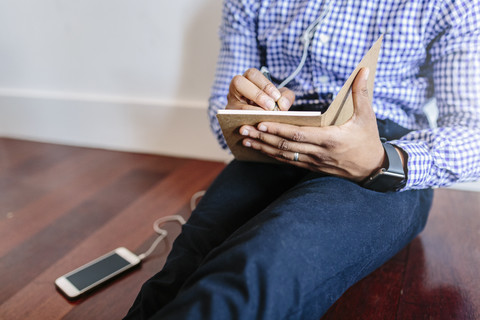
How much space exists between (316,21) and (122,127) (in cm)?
103

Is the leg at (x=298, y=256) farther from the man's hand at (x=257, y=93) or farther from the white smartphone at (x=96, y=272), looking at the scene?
the white smartphone at (x=96, y=272)

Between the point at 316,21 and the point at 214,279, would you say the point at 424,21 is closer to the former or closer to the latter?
the point at 316,21

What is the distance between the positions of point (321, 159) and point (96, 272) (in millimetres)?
601

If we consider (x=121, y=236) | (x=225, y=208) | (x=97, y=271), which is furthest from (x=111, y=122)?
(x=225, y=208)

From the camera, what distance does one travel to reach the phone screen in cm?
92

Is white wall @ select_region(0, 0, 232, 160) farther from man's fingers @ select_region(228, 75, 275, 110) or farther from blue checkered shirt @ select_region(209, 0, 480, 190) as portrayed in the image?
man's fingers @ select_region(228, 75, 275, 110)

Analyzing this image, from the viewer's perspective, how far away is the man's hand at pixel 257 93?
2.41 ft

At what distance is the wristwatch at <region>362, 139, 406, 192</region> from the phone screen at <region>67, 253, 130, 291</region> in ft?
2.01

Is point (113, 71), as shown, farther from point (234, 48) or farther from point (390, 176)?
point (390, 176)

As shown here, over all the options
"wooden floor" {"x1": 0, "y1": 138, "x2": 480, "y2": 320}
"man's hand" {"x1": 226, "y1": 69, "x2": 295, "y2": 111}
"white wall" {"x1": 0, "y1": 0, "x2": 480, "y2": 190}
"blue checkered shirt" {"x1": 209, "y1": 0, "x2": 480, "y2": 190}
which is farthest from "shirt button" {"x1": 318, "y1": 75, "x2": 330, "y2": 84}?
"white wall" {"x1": 0, "y1": 0, "x2": 480, "y2": 190}

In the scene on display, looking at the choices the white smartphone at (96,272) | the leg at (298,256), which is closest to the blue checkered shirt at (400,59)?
the leg at (298,256)

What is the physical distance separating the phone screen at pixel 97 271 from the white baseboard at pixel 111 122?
2.08ft

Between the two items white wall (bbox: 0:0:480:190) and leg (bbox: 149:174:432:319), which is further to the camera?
white wall (bbox: 0:0:480:190)

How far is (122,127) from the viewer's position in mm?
1631
